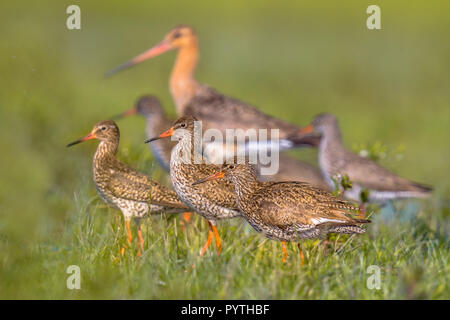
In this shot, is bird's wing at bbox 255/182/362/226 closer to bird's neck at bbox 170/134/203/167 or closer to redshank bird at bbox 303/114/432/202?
bird's neck at bbox 170/134/203/167

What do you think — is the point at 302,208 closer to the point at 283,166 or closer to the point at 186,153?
the point at 186,153

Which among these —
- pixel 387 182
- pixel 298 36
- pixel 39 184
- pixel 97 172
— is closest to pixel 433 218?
pixel 387 182

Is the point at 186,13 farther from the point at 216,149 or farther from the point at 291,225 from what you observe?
the point at 291,225

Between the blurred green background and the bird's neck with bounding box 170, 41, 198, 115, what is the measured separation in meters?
1.20

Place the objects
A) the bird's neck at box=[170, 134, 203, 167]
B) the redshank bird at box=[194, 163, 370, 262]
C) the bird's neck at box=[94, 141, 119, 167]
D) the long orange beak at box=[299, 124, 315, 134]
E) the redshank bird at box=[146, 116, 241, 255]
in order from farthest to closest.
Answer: the long orange beak at box=[299, 124, 315, 134] < the bird's neck at box=[94, 141, 119, 167] < the bird's neck at box=[170, 134, 203, 167] < the redshank bird at box=[146, 116, 241, 255] < the redshank bird at box=[194, 163, 370, 262]

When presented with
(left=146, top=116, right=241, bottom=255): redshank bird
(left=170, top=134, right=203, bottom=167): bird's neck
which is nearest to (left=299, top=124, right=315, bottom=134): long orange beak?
(left=170, top=134, right=203, bottom=167): bird's neck

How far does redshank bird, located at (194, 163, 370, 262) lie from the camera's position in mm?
5820

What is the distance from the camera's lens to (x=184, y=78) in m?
11.1

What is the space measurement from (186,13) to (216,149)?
49.6 feet

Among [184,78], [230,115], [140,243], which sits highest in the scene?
[184,78]

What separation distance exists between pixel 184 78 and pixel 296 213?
555 centimetres

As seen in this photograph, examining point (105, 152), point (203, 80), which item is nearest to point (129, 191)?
point (105, 152)

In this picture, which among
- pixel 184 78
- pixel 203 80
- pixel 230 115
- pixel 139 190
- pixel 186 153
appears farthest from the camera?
pixel 203 80

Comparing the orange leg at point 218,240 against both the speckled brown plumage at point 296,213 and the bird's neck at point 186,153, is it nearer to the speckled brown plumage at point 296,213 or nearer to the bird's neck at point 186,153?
the speckled brown plumage at point 296,213
